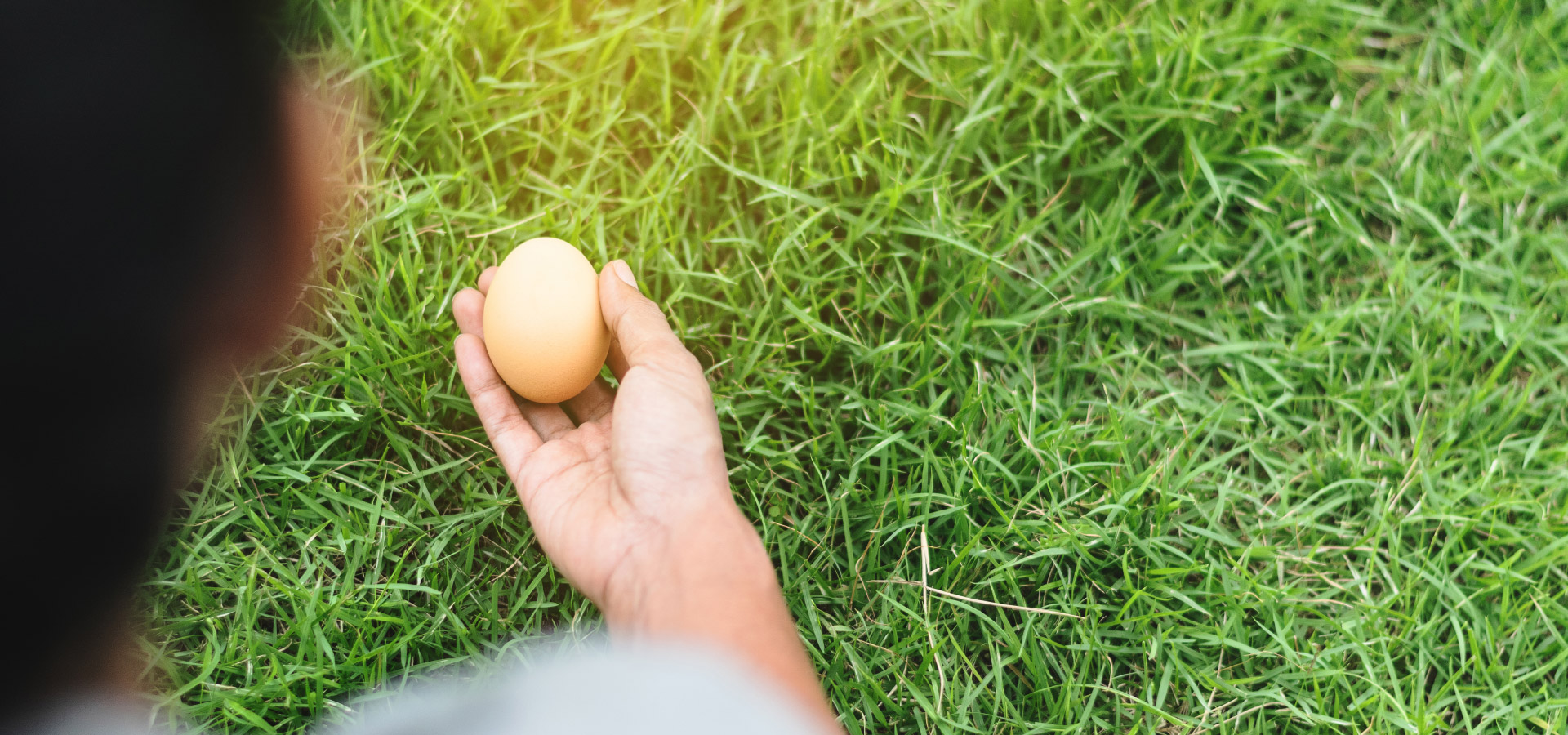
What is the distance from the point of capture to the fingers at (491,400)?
1.65m

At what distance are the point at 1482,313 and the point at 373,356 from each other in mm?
2781

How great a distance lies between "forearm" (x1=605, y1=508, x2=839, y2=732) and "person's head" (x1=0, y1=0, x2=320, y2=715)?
703mm

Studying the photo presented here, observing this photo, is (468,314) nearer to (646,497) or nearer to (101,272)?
(646,497)

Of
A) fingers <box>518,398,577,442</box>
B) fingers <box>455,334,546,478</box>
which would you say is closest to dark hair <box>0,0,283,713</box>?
fingers <box>455,334,546,478</box>

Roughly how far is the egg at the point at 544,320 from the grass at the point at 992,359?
0.88ft

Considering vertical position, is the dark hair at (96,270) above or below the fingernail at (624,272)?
above

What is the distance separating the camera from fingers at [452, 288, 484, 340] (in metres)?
1.71

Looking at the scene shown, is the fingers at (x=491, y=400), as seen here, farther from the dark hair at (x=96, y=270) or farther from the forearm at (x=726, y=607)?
the dark hair at (x=96, y=270)

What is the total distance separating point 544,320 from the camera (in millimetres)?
1542

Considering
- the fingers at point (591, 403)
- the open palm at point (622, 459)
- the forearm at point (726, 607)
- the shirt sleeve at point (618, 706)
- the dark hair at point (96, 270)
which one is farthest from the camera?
the fingers at point (591, 403)

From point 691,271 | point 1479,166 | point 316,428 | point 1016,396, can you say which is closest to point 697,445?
point 691,271

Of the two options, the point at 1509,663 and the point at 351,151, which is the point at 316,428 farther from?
the point at 1509,663

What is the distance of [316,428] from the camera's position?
1.78 metres

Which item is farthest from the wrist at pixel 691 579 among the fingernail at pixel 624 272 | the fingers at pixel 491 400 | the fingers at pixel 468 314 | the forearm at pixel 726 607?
the fingers at pixel 468 314
